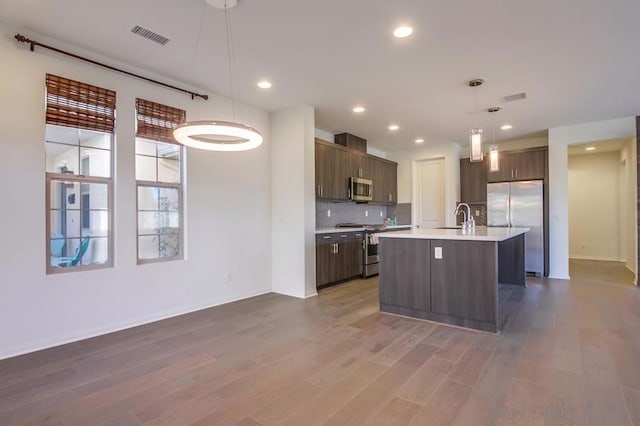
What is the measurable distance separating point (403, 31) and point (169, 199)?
10.4 feet

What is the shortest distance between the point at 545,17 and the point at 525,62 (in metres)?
0.87

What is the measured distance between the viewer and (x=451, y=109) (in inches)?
201

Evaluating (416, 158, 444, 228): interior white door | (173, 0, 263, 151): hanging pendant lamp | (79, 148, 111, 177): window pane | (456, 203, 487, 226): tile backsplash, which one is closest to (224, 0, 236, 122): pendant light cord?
(173, 0, 263, 151): hanging pendant lamp

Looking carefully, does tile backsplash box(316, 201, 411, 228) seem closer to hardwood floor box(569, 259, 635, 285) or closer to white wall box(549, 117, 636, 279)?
white wall box(549, 117, 636, 279)

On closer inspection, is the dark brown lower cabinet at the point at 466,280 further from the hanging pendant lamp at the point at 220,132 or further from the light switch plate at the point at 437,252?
the hanging pendant lamp at the point at 220,132

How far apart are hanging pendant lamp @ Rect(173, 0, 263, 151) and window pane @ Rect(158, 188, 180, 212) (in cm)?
117

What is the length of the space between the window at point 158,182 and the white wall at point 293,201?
1469 mm

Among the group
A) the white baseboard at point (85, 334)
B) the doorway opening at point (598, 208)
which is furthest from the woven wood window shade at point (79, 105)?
the doorway opening at point (598, 208)

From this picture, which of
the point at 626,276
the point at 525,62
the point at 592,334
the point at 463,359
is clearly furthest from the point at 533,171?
the point at 463,359

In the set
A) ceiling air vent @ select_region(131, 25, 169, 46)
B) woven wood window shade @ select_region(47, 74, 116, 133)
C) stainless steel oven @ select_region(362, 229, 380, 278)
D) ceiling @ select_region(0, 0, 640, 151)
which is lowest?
stainless steel oven @ select_region(362, 229, 380, 278)

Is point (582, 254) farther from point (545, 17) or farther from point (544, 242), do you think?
point (545, 17)

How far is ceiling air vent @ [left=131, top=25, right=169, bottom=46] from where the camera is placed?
9.61ft

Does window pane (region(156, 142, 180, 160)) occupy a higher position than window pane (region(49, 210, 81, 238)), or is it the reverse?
window pane (region(156, 142, 180, 160))

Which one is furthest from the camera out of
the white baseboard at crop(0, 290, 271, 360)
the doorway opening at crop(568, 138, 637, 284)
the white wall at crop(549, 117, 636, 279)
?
the doorway opening at crop(568, 138, 637, 284)
